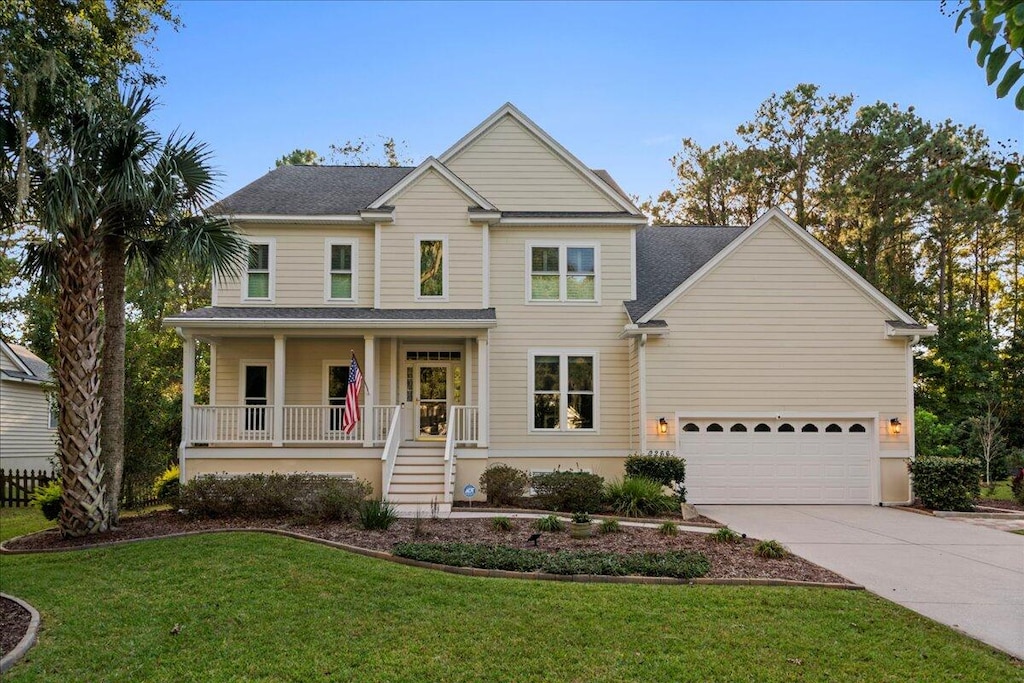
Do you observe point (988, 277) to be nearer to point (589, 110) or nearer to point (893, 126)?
point (893, 126)

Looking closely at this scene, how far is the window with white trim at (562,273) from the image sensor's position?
56.0 ft

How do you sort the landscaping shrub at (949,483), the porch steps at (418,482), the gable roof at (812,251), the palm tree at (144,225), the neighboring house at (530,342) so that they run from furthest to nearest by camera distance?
1. the gable roof at (812,251)
2. the neighboring house at (530,342)
3. the landscaping shrub at (949,483)
4. the porch steps at (418,482)
5. the palm tree at (144,225)

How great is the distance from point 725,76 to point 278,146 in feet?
72.7

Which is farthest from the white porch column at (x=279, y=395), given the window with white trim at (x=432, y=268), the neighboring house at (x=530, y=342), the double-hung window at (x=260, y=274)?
the window with white trim at (x=432, y=268)

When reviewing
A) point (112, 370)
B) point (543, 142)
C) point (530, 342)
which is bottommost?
point (112, 370)

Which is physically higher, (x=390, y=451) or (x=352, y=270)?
(x=352, y=270)

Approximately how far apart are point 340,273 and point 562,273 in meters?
5.25

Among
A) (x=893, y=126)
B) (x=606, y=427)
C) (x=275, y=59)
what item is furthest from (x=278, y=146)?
(x=893, y=126)

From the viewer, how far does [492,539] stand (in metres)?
10.0

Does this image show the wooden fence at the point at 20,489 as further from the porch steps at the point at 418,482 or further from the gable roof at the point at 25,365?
the porch steps at the point at 418,482

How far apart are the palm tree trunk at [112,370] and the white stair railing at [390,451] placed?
14.7 ft

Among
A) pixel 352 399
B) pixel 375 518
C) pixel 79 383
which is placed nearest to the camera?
pixel 375 518

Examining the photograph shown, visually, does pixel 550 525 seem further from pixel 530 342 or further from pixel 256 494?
pixel 530 342

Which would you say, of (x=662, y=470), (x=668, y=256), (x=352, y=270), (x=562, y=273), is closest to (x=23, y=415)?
(x=352, y=270)
